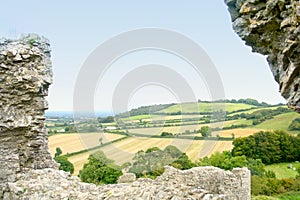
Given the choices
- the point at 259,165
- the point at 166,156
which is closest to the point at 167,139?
the point at 166,156

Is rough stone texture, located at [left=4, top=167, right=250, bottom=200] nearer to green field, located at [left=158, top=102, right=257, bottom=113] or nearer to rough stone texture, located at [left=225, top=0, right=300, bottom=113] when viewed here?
rough stone texture, located at [left=225, top=0, right=300, bottom=113]

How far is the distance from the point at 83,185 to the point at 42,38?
4.26m

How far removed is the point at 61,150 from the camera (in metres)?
30.5

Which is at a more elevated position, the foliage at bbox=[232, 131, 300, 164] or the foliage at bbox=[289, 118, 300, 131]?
the foliage at bbox=[289, 118, 300, 131]

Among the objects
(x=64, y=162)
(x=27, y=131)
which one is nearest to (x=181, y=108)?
(x=64, y=162)

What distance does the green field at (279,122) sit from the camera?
43.6 m

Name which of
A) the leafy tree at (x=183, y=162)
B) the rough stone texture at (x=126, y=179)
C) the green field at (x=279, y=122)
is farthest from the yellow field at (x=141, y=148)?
the rough stone texture at (x=126, y=179)

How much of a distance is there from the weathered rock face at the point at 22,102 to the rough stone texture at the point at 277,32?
5389mm

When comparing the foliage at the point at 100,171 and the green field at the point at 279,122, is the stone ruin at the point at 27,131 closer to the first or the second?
the foliage at the point at 100,171

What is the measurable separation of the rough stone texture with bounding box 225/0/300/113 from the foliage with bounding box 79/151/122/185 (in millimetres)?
22460

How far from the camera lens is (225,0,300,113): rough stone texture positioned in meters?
4.88

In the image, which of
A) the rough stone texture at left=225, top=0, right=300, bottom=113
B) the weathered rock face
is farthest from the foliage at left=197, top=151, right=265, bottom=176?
the rough stone texture at left=225, top=0, right=300, bottom=113

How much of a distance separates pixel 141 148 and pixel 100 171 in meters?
4.08

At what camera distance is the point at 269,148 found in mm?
37344
